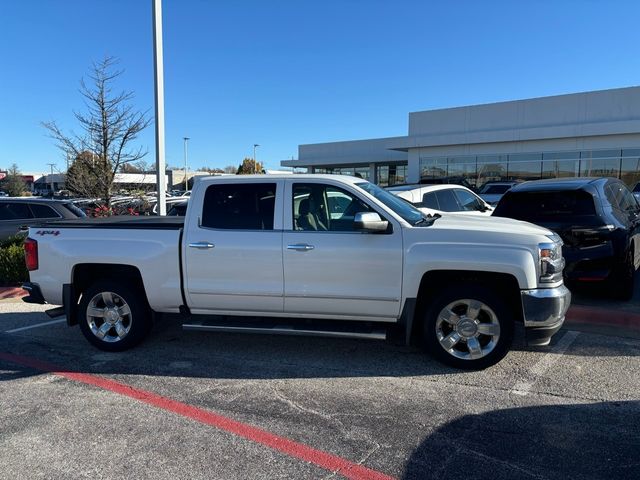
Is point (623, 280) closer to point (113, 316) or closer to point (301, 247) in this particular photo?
point (301, 247)

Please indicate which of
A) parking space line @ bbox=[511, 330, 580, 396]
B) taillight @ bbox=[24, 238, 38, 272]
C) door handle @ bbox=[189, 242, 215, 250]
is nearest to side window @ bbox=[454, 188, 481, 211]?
parking space line @ bbox=[511, 330, 580, 396]

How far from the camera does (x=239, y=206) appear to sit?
519cm

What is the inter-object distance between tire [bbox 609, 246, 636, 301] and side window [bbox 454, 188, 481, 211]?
4.46 meters

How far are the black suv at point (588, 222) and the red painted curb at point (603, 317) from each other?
0.39 meters

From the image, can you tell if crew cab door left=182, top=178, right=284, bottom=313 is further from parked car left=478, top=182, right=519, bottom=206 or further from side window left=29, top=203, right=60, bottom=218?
parked car left=478, top=182, right=519, bottom=206

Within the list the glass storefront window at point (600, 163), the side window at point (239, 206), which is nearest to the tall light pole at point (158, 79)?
the side window at point (239, 206)

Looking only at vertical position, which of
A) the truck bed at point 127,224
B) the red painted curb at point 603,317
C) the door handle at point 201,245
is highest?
the truck bed at point 127,224

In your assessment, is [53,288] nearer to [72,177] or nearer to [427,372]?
[427,372]

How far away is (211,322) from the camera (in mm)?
5262

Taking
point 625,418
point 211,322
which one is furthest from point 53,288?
point 625,418

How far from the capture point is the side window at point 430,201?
10453 millimetres

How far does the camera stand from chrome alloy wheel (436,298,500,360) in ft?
15.4

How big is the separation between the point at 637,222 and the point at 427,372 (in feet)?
16.0

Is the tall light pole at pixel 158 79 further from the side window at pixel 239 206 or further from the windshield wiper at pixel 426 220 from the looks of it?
the windshield wiper at pixel 426 220
